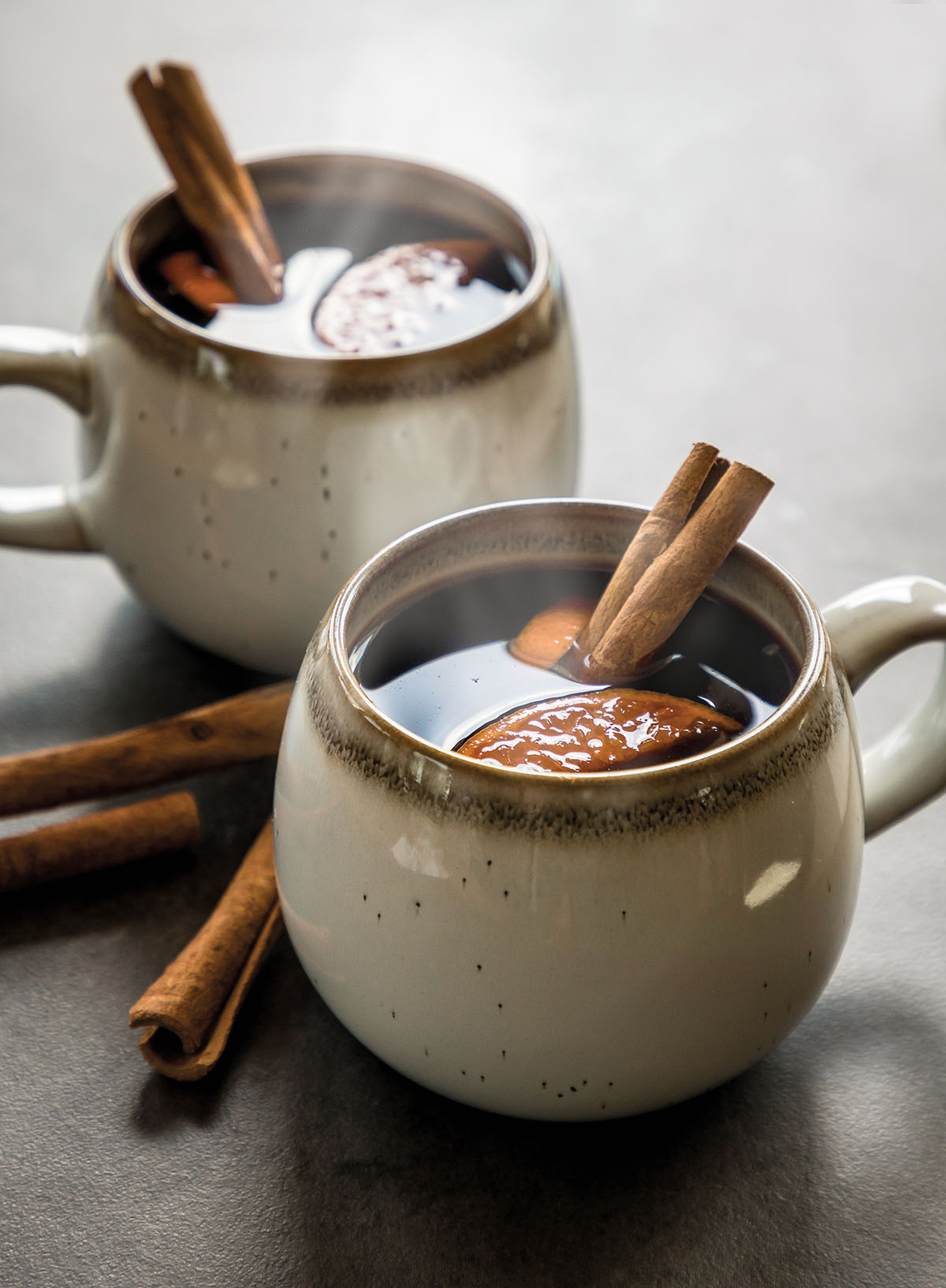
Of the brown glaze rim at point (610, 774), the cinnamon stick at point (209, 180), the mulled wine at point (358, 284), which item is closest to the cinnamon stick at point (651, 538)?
the brown glaze rim at point (610, 774)

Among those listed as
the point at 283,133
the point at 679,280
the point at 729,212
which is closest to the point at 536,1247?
the point at 679,280

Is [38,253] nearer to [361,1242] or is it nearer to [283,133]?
[283,133]

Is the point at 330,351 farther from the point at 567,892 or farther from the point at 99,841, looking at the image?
the point at 567,892

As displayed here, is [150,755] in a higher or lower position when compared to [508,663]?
lower

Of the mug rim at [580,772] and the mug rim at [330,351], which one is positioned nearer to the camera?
the mug rim at [580,772]

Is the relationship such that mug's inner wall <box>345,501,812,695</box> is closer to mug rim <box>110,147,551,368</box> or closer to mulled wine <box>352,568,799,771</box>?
mulled wine <box>352,568,799,771</box>

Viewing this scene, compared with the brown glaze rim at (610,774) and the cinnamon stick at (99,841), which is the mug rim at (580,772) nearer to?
the brown glaze rim at (610,774)

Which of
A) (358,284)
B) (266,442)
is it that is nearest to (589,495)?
(358,284)
